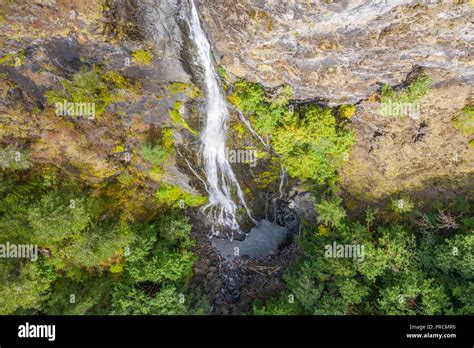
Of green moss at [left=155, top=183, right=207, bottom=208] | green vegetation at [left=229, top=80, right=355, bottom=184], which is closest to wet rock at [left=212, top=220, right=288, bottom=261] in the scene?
green moss at [left=155, top=183, right=207, bottom=208]

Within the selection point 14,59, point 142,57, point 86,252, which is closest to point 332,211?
point 142,57

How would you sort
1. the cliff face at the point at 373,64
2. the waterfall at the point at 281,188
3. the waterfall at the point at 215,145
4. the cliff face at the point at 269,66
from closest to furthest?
the cliff face at the point at 373,64 < the cliff face at the point at 269,66 < the waterfall at the point at 215,145 < the waterfall at the point at 281,188

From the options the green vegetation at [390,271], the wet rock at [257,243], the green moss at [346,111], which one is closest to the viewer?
the green vegetation at [390,271]

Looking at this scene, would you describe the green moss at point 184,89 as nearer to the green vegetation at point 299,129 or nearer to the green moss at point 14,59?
the green vegetation at point 299,129

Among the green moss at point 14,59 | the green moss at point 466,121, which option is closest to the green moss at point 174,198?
the green moss at point 14,59

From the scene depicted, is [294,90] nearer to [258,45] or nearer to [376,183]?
[258,45]

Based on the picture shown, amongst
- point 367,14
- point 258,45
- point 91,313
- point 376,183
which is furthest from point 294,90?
point 91,313

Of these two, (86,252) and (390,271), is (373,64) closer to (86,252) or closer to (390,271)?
(390,271)
